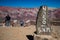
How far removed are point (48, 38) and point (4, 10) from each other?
3871 cm

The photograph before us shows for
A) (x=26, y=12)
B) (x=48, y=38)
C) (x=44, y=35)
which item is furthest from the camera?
(x=26, y=12)

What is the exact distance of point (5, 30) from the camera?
9.95m

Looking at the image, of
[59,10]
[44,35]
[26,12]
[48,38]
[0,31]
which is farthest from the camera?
[26,12]

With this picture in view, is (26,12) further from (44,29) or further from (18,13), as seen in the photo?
(44,29)

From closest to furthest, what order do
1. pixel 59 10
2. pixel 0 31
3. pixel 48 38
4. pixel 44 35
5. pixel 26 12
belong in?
1. pixel 48 38
2. pixel 44 35
3. pixel 0 31
4. pixel 59 10
5. pixel 26 12

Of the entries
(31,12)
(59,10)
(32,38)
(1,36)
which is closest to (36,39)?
(32,38)

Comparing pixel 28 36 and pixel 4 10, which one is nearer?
pixel 28 36

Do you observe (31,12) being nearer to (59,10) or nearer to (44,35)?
(59,10)

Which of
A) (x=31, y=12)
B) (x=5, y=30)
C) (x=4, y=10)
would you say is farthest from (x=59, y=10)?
(x=5, y=30)

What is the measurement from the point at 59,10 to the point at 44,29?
3620 cm

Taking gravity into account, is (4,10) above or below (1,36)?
above

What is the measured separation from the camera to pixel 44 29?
8.83 metres

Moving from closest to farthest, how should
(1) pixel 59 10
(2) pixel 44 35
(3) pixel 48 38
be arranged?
1. (3) pixel 48 38
2. (2) pixel 44 35
3. (1) pixel 59 10

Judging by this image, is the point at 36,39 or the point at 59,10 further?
the point at 59,10
